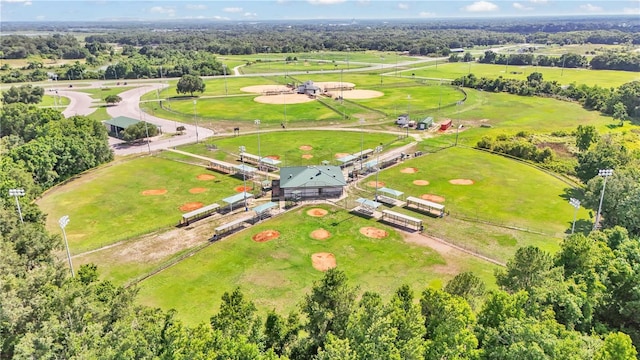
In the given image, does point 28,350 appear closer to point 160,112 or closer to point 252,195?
point 252,195

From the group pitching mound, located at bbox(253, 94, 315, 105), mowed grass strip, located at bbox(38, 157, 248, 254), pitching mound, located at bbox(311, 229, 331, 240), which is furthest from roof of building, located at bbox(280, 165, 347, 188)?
pitching mound, located at bbox(253, 94, 315, 105)

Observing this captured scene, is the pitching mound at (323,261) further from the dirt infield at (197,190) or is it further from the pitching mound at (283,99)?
the pitching mound at (283,99)

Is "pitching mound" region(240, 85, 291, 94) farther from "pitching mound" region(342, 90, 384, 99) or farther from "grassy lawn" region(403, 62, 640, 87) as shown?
"grassy lawn" region(403, 62, 640, 87)

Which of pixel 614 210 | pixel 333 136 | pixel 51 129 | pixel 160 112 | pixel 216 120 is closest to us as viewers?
pixel 614 210

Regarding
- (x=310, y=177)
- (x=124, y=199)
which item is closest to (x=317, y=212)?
(x=310, y=177)

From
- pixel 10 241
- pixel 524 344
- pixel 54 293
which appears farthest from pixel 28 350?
pixel 524 344

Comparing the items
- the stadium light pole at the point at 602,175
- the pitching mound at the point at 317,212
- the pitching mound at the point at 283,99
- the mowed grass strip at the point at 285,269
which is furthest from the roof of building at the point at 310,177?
the pitching mound at the point at 283,99

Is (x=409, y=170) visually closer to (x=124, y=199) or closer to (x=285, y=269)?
(x=285, y=269)
